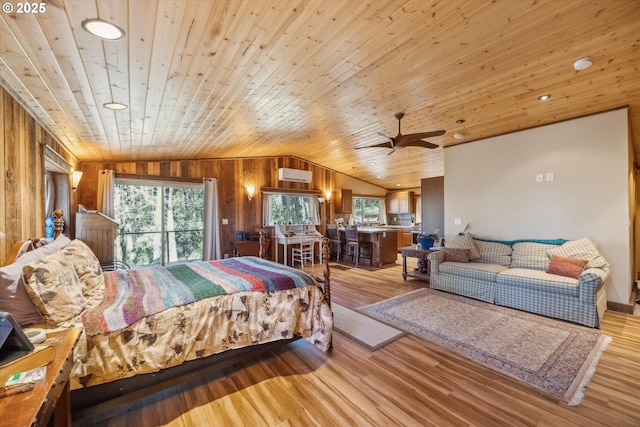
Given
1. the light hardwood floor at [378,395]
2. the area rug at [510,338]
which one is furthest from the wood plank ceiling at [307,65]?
the area rug at [510,338]

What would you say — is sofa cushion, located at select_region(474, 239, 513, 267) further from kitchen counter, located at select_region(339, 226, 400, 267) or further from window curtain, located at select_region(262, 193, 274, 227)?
window curtain, located at select_region(262, 193, 274, 227)

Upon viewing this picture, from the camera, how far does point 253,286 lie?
234cm

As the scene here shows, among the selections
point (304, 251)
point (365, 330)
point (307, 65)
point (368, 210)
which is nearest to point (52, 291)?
point (307, 65)

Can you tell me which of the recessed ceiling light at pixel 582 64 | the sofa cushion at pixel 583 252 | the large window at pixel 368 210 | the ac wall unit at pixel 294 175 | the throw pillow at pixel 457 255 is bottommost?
the throw pillow at pixel 457 255

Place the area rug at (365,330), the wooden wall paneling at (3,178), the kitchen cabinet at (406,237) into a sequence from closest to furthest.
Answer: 1. the wooden wall paneling at (3,178)
2. the area rug at (365,330)
3. the kitchen cabinet at (406,237)

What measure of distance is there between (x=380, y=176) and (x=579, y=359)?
21.8 feet

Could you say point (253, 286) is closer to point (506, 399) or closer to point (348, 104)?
point (506, 399)

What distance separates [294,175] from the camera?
7.20 metres

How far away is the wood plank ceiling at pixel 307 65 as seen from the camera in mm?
1712

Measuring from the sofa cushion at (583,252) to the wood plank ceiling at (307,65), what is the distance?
1.81m

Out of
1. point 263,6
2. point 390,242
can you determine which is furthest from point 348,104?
point 390,242

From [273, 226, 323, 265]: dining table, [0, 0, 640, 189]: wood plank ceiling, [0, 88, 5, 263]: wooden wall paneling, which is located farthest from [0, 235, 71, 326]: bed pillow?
[273, 226, 323, 265]: dining table

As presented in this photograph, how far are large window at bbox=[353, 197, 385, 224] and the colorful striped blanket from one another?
21.2ft

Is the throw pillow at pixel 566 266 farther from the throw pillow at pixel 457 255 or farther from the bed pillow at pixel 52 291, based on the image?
the bed pillow at pixel 52 291
